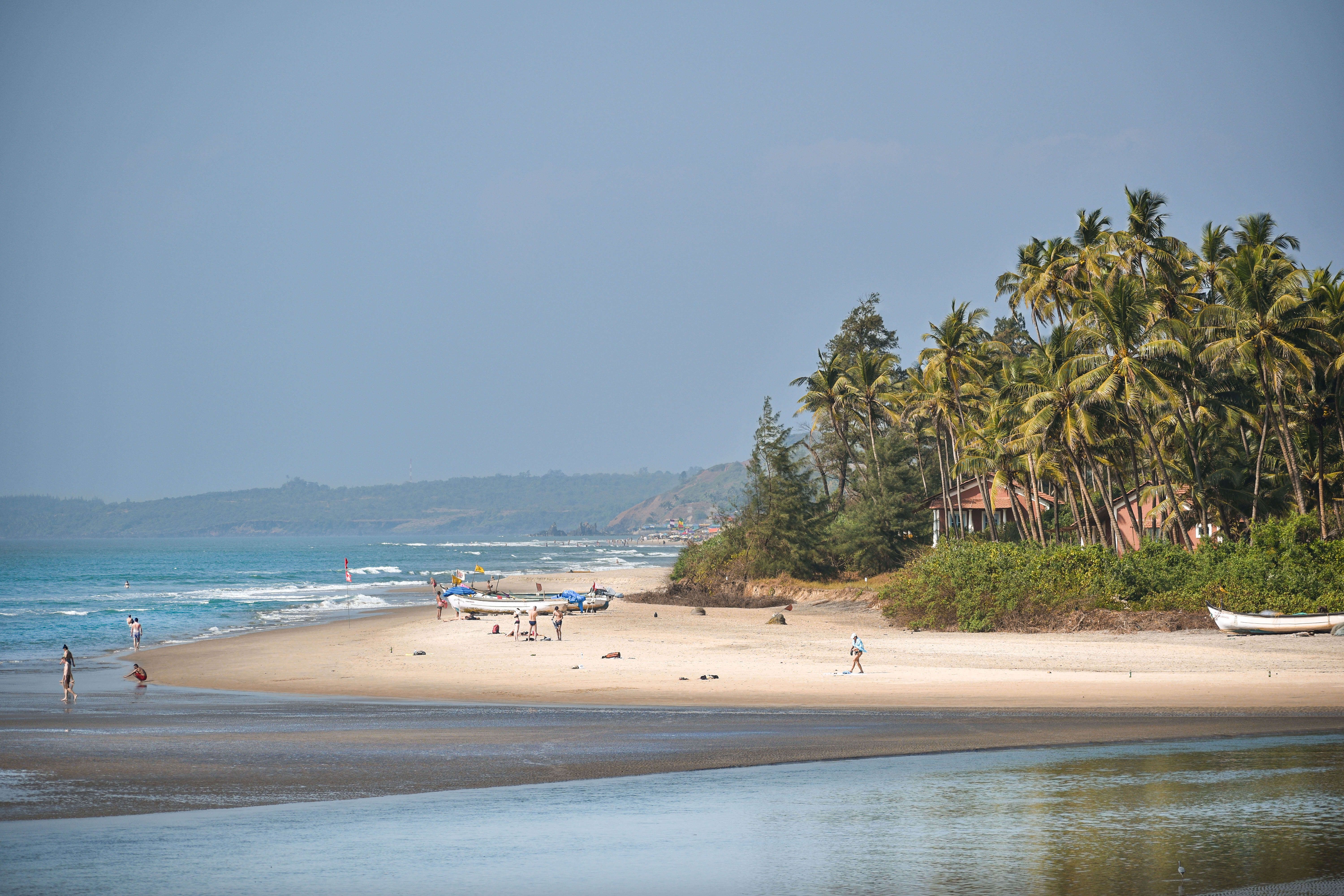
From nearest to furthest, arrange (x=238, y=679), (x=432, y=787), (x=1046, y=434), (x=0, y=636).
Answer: (x=432, y=787)
(x=238, y=679)
(x=1046, y=434)
(x=0, y=636)

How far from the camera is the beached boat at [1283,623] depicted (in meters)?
26.9

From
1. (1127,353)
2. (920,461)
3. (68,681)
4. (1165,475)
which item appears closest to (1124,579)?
(1165,475)

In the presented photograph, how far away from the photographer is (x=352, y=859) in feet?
35.1

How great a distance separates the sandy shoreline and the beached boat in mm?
400

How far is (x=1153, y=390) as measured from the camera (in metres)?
32.8

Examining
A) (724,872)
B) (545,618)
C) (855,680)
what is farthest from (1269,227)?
(724,872)

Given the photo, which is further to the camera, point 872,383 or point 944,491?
point 872,383

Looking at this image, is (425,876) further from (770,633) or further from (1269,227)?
(1269,227)

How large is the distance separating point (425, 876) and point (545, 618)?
36320mm

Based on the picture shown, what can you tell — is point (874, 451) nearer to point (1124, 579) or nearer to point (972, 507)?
point (972, 507)

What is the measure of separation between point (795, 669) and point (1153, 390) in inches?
640

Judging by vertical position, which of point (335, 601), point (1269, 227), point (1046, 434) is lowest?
point (335, 601)

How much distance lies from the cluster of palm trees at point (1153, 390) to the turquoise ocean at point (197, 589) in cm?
3573

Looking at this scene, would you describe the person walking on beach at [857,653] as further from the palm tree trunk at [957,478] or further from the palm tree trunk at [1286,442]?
the palm tree trunk at [957,478]
